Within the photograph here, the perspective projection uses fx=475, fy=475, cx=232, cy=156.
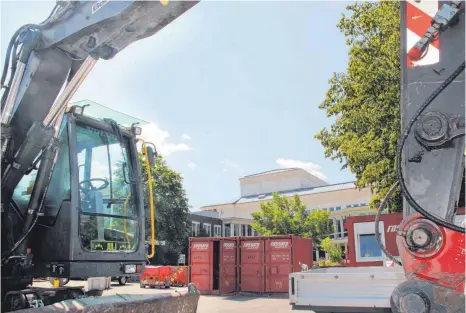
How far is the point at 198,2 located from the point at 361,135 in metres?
16.3

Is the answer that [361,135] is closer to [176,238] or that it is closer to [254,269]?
[254,269]

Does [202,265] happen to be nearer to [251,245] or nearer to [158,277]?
[251,245]

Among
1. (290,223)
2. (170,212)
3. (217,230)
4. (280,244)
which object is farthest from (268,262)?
(217,230)

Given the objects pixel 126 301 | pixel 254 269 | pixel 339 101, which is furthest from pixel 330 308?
pixel 339 101

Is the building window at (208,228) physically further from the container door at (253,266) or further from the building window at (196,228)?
the container door at (253,266)

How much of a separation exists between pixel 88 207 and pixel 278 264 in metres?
13.6

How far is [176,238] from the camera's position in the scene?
36.0m

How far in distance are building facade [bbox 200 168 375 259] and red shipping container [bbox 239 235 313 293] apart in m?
39.4

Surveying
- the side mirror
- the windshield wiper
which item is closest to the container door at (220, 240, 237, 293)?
the side mirror

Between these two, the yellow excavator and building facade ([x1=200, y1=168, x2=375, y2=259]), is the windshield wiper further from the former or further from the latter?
building facade ([x1=200, y1=168, x2=375, y2=259])

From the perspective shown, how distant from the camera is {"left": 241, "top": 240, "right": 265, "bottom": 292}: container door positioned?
1800 cm

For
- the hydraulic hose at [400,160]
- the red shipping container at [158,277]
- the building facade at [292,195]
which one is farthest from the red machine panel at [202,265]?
the building facade at [292,195]

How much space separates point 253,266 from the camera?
18.2m

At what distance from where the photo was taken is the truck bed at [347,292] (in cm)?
441
